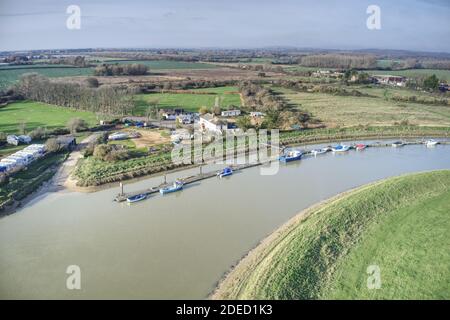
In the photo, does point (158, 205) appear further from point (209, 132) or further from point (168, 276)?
point (209, 132)

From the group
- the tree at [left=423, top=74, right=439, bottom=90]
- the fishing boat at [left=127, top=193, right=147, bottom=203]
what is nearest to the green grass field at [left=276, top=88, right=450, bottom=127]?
the tree at [left=423, top=74, right=439, bottom=90]

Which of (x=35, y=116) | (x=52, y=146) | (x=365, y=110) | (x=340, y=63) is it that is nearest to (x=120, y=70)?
(x=35, y=116)

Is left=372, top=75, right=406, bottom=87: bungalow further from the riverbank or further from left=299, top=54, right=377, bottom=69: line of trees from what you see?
the riverbank

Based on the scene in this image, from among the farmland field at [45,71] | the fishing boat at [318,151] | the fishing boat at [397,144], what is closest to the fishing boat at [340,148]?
the fishing boat at [318,151]

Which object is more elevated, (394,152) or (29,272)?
(394,152)

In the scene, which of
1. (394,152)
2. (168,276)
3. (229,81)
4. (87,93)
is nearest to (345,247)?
(168,276)

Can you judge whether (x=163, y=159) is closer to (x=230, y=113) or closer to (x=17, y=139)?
(x=17, y=139)

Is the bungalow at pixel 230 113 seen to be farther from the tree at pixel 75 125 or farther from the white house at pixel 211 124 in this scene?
the tree at pixel 75 125
